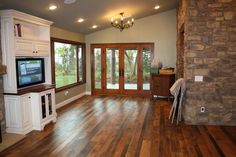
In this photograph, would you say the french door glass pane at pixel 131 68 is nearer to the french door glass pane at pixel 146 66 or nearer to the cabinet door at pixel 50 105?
the french door glass pane at pixel 146 66

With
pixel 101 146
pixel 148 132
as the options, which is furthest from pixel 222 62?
pixel 101 146

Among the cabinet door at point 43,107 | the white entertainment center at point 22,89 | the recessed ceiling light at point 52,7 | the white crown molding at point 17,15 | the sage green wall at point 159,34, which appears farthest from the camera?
the sage green wall at point 159,34

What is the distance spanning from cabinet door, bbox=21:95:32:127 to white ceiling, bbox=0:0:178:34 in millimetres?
1804

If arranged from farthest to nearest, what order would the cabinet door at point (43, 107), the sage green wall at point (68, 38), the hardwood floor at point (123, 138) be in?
the sage green wall at point (68, 38) → the cabinet door at point (43, 107) → the hardwood floor at point (123, 138)

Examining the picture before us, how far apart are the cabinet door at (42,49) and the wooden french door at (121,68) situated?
3.42m

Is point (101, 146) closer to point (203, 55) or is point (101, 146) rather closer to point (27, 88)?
point (27, 88)

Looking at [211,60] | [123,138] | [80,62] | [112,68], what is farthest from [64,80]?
[211,60]

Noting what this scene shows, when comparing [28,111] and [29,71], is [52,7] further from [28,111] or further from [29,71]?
[28,111]

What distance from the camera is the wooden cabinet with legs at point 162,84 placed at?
23.8 feet

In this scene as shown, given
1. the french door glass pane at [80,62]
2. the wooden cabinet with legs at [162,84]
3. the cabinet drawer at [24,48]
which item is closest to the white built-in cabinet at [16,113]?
the cabinet drawer at [24,48]

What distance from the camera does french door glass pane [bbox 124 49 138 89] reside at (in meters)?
8.12

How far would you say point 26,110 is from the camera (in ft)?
14.2

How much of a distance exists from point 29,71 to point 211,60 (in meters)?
4.14

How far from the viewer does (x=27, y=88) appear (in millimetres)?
4629
